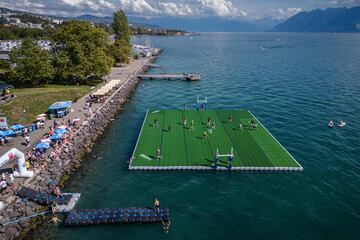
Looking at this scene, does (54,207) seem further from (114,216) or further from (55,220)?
(114,216)

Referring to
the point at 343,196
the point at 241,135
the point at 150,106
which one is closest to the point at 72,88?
the point at 150,106

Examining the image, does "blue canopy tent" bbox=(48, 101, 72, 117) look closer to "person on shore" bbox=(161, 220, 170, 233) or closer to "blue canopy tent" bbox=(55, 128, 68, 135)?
"blue canopy tent" bbox=(55, 128, 68, 135)

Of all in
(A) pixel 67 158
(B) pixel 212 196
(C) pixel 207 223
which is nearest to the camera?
(C) pixel 207 223

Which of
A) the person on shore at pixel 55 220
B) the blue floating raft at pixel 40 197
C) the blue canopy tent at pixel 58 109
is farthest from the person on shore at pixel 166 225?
the blue canopy tent at pixel 58 109

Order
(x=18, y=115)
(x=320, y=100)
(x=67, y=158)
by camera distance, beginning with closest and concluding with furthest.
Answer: (x=67, y=158)
(x=18, y=115)
(x=320, y=100)

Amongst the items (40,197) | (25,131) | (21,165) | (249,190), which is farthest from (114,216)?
(25,131)

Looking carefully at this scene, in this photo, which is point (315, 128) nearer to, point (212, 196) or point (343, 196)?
point (343, 196)

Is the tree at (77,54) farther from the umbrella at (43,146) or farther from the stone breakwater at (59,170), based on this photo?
the umbrella at (43,146)
